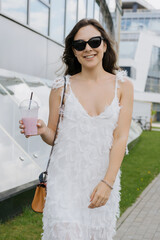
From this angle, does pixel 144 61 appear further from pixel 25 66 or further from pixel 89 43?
pixel 89 43

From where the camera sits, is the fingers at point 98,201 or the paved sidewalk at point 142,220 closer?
the fingers at point 98,201

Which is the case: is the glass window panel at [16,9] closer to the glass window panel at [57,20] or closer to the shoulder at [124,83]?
the glass window panel at [57,20]

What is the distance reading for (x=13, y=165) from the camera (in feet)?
17.3

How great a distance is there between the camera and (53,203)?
7.89ft

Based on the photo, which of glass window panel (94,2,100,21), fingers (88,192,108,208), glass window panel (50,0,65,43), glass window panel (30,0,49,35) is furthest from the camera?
glass window panel (94,2,100,21)

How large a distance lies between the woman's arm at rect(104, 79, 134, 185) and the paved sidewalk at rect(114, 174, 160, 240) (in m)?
2.66

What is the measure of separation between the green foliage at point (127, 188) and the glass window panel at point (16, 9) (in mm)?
3980

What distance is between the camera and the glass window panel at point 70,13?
1147 cm

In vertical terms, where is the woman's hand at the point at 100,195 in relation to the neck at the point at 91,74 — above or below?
below

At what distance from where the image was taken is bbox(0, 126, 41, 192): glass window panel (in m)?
5.06

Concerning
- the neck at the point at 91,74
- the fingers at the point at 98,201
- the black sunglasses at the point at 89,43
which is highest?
the black sunglasses at the point at 89,43

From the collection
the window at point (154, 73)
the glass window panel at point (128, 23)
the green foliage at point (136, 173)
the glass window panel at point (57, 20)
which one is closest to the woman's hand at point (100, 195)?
the green foliage at point (136, 173)

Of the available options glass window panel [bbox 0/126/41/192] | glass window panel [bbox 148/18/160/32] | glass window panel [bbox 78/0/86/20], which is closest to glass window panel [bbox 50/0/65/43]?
glass window panel [bbox 78/0/86/20]

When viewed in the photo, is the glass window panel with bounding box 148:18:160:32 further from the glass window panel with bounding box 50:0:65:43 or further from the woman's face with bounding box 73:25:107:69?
the woman's face with bounding box 73:25:107:69
